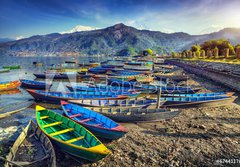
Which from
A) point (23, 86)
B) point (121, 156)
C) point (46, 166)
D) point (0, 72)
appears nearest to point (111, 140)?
point (121, 156)

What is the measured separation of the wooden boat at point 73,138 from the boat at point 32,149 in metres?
0.65

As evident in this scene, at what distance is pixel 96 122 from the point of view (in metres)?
15.2

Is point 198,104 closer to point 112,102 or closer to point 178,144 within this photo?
point 178,144

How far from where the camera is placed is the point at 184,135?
46.7 ft

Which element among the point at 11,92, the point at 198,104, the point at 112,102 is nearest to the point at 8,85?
the point at 11,92

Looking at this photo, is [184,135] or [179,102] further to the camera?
[179,102]

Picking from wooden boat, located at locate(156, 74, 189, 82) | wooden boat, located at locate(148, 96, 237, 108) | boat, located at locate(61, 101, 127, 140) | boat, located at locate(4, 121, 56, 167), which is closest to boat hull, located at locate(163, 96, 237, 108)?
wooden boat, located at locate(148, 96, 237, 108)

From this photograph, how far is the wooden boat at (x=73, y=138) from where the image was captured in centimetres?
966

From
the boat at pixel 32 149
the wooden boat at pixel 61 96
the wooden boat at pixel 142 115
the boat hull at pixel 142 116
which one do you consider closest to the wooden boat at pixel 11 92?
the wooden boat at pixel 61 96

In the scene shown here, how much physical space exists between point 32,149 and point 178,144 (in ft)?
36.3

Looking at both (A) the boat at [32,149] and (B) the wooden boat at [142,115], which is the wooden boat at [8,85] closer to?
(A) the boat at [32,149]

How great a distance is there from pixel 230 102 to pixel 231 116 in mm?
4928

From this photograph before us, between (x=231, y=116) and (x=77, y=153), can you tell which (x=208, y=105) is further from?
(x=77, y=153)

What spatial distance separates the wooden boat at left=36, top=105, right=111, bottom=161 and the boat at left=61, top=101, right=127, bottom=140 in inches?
48.0
